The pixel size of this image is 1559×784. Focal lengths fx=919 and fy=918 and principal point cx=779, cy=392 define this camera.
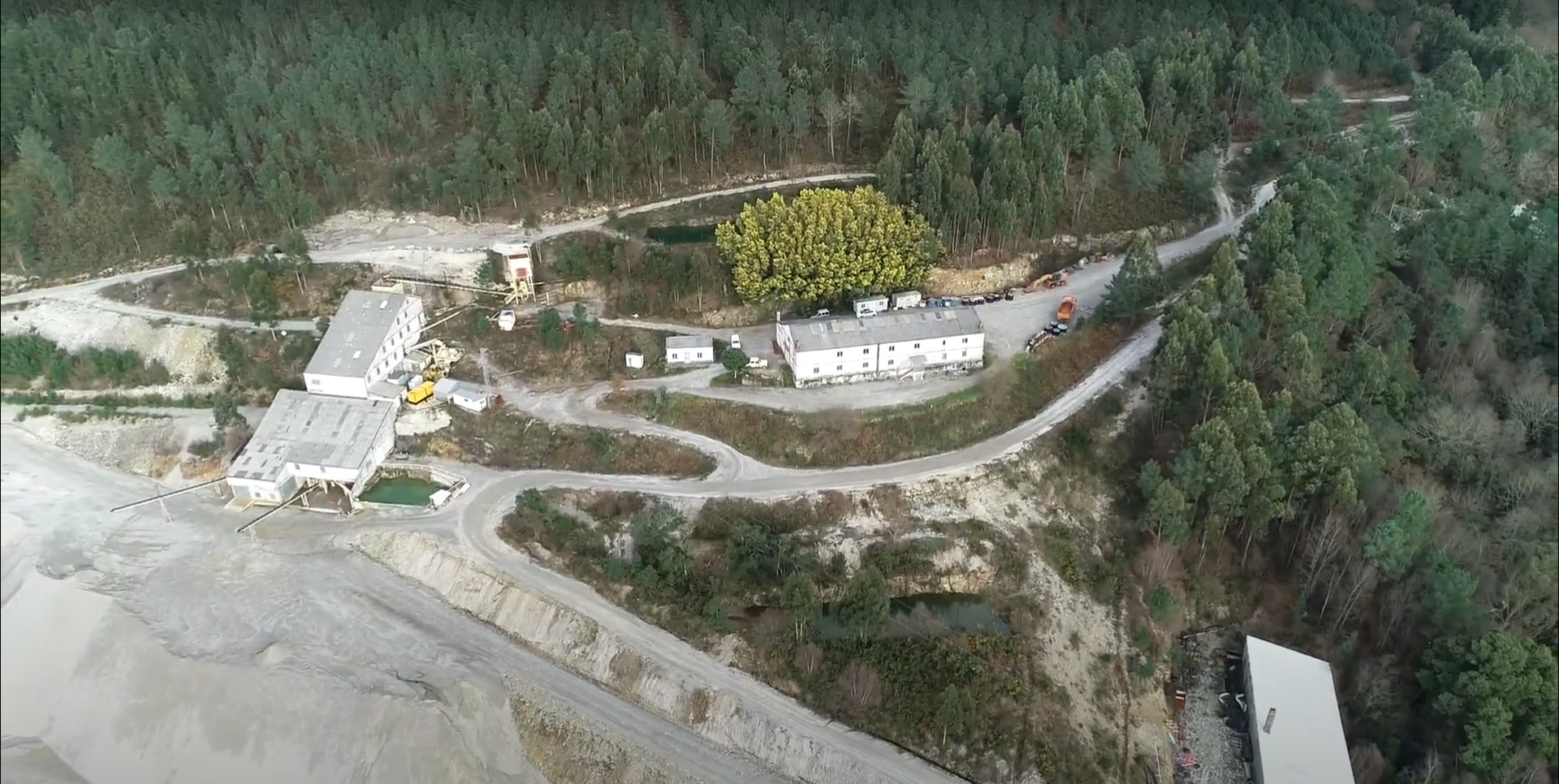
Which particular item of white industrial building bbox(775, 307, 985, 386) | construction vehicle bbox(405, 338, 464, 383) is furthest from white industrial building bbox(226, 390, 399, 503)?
white industrial building bbox(775, 307, 985, 386)

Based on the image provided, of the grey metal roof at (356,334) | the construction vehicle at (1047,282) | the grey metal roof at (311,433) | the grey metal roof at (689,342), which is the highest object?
the grey metal roof at (356,334)

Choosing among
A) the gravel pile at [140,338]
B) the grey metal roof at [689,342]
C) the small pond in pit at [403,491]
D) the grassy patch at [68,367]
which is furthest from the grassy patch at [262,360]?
the grey metal roof at [689,342]

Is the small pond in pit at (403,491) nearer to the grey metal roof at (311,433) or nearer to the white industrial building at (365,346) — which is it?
the grey metal roof at (311,433)

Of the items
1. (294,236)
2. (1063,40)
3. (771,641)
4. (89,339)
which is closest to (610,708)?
(771,641)

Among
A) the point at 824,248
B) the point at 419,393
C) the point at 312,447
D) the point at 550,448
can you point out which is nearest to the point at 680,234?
the point at 824,248

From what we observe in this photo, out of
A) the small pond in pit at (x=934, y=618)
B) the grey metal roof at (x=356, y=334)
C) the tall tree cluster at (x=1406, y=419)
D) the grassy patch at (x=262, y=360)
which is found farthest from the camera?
the grassy patch at (x=262, y=360)

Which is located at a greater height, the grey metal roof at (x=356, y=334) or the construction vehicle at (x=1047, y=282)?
the grey metal roof at (x=356, y=334)

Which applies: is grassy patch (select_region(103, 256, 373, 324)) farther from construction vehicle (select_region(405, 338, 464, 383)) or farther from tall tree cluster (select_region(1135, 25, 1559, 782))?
tall tree cluster (select_region(1135, 25, 1559, 782))
